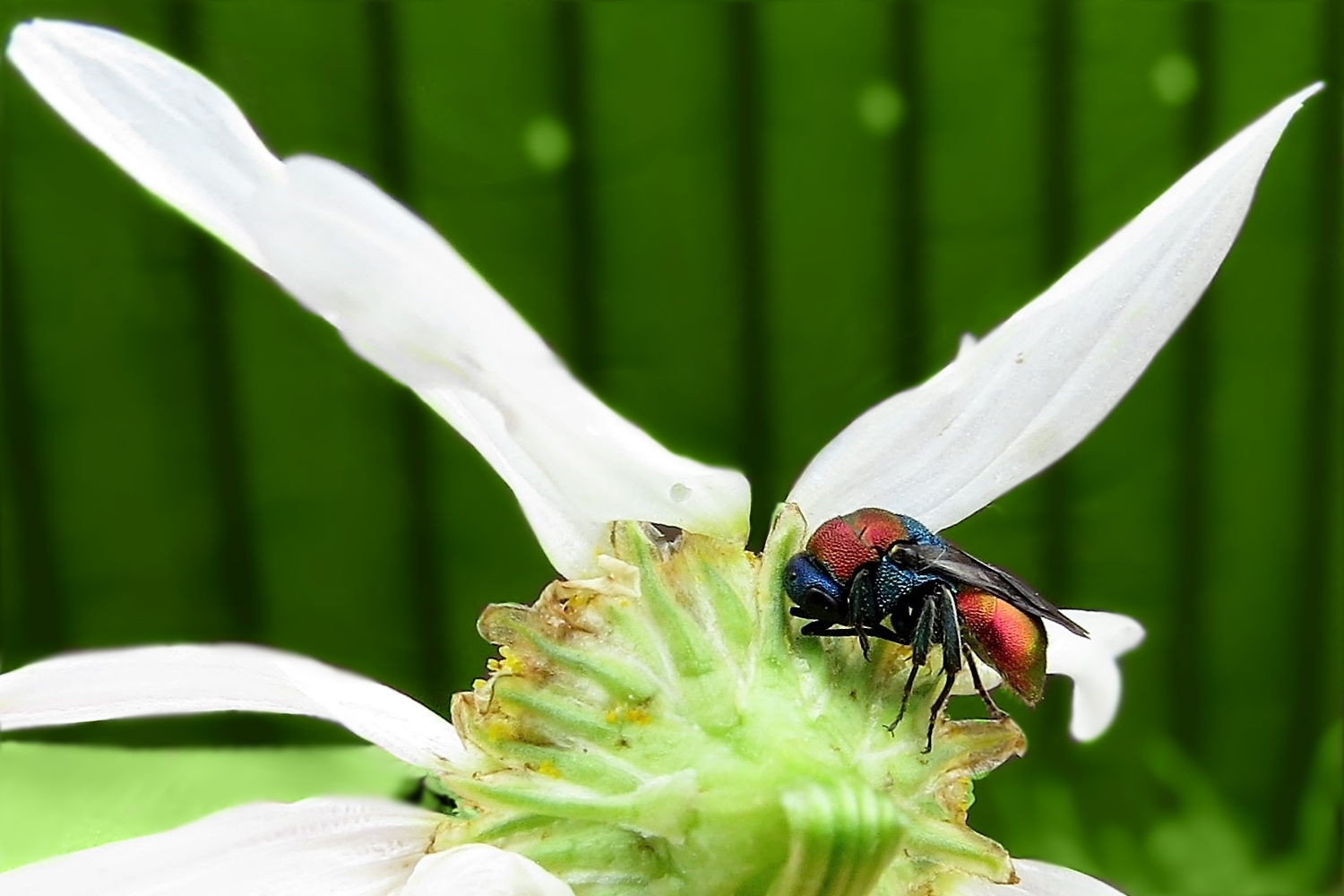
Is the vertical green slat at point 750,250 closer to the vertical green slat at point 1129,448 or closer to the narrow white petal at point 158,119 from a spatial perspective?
the vertical green slat at point 1129,448

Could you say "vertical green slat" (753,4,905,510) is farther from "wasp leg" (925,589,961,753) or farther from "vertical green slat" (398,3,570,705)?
"wasp leg" (925,589,961,753)

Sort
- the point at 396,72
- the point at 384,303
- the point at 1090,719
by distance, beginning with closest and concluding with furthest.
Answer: the point at 384,303 → the point at 1090,719 → the point at 396,72

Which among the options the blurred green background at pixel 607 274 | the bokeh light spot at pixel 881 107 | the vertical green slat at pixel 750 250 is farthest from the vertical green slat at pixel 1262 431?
the vertical green slat at pixel 750 250

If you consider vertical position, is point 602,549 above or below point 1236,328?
below

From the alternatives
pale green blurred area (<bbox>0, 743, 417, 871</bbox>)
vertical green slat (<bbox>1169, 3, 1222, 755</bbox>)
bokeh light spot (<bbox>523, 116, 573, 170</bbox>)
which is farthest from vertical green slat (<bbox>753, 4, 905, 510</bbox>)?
pale green blurred area (<bbox>0, 743, 417, 871</bbox>)

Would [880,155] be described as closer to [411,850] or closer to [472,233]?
[472,233]

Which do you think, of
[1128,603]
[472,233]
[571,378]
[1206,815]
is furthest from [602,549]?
[1206,815]

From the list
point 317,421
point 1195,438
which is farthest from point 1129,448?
point 317,421
